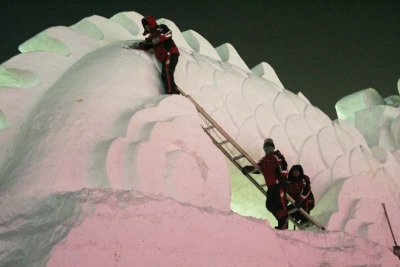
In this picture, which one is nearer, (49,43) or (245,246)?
(245,246)

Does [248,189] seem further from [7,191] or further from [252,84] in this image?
[7,191]

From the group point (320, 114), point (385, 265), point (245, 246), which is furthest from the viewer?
point (320, 114)

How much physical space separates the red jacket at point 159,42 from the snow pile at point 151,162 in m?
0.11

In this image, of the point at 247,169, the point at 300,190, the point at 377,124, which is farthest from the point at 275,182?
the point at 377,124

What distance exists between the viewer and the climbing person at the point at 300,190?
17.0 ft

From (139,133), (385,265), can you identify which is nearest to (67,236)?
(139,133)

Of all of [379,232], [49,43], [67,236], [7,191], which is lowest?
[379,232]

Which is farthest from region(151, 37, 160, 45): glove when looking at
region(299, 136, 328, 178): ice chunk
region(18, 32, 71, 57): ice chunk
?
region(299, 136, 328, 178): ice chunk

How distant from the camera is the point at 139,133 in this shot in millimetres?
3918

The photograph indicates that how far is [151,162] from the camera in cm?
366

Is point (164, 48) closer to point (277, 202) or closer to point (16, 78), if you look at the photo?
point (16, 78)

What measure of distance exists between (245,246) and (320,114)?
12.6ft

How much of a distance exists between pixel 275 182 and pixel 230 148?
72 centimetres

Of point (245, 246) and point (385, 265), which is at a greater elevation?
point (245, 246)
